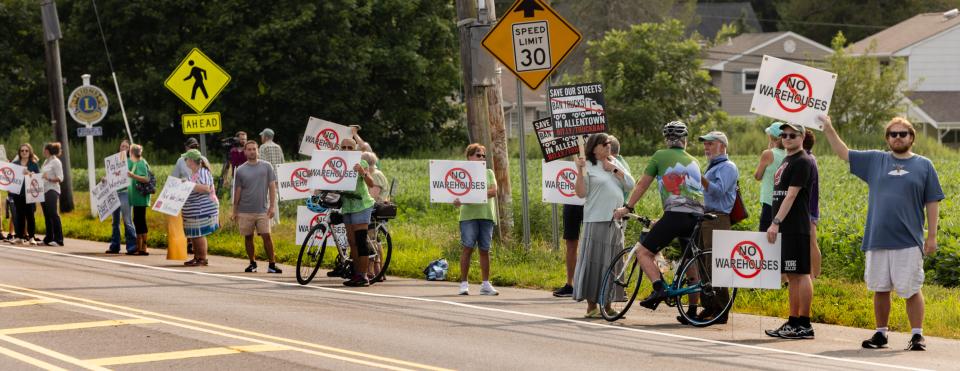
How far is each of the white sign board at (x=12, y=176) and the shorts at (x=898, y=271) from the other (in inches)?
634

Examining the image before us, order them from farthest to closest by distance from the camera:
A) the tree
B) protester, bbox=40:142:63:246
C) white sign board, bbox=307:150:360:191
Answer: the tree < protester, bbox=40:142:63:246 < white sign board, bbox=307:150:360:191

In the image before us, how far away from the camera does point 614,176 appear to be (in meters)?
13.0

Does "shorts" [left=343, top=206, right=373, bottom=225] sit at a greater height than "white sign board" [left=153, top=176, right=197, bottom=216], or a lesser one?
lesser

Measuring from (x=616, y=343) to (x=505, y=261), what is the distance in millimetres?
6254

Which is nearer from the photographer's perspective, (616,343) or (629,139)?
(616,343)

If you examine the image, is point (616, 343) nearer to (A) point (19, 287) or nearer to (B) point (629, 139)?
(A) point (19, 287)

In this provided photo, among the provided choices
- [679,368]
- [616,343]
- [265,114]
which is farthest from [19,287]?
[265,114]

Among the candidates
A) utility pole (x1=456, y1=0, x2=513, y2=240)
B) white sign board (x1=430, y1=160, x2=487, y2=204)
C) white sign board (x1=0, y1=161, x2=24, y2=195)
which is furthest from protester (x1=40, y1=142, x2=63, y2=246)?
white sign board (x1=430, y1=160, x2=487, y2=204)

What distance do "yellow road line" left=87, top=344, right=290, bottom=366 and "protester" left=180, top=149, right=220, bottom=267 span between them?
804 centimetres

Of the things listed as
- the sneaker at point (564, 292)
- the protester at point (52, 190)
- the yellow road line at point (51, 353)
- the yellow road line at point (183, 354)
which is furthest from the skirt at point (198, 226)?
the yellow road line at point (183, 354)

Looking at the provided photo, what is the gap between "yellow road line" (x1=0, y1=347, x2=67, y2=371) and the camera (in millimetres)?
9602

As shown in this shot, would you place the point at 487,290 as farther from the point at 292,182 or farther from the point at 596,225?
the point at 292,182

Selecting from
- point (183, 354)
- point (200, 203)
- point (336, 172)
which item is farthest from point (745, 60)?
point (183, 354)

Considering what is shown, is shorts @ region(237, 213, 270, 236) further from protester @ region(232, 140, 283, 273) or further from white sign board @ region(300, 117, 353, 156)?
white sign board @ region(300, 117, 353, 156)
